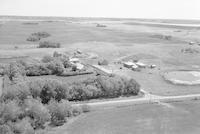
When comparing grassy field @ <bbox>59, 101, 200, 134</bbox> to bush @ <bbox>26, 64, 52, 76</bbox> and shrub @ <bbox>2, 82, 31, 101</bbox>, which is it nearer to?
shrub @ <bbox>2, 82, 31, 101</bbox>

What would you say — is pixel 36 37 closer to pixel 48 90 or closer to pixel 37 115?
pixel 48 90

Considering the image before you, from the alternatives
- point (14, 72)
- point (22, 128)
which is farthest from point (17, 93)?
point (14, 72)

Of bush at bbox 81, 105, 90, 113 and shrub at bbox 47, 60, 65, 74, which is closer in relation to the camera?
bush at bbox 81, 105, 90, 113

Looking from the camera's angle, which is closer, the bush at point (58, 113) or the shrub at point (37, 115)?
the shrub at point (37, 115)

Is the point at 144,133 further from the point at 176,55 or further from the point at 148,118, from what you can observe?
the point at 176,55

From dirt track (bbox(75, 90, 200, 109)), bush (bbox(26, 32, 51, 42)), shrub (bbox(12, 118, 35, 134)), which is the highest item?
bush (bbox(26, 32, 51, 42))

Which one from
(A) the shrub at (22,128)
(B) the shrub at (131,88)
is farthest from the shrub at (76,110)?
(B) the shrub at (131,88)

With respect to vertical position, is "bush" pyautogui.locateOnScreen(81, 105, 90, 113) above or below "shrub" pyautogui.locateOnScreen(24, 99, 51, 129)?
below

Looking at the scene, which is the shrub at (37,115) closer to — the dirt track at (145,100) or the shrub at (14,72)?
the dirt track at (145,100)

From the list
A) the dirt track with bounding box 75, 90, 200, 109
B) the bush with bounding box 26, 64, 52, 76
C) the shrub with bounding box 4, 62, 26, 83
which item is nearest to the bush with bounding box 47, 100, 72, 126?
the dirt track with bounding box 75, 90, 200, 109
